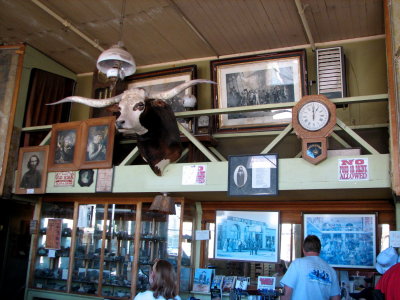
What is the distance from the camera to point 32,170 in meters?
6.56

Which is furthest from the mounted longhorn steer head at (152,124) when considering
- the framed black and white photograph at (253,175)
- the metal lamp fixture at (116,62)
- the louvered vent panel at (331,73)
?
the louvered vent panel at (331,73)

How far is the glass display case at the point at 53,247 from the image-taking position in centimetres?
689

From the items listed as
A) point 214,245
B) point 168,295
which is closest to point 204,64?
point 214,245

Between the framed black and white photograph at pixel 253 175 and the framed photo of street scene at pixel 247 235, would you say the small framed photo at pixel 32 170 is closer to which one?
the framed photo of street scene at pixel 247 235

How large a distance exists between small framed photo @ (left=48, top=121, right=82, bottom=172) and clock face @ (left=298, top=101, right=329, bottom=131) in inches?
127

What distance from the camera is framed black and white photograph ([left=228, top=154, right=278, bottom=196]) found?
4.87 meters

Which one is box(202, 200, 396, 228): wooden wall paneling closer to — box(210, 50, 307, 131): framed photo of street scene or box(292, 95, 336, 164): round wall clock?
box(210, 50, 307, 131): framed photo of street scene

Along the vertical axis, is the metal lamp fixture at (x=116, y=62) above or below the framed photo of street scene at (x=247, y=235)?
above

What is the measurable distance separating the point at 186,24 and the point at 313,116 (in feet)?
9.31

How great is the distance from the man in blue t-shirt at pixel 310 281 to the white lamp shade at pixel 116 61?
3016 millimetres

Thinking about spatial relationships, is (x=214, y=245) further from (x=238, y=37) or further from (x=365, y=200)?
(x=238, y=37)

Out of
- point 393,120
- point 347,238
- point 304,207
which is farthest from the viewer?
point 304,207

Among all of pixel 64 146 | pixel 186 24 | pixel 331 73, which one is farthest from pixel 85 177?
pixel 331 73

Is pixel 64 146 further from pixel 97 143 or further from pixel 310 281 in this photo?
pixel 310 281
